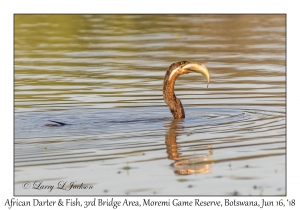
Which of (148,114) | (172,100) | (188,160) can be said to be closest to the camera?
(188,160)

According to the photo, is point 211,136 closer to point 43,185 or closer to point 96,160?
point 96,160

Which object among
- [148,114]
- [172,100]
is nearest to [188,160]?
[172,100]

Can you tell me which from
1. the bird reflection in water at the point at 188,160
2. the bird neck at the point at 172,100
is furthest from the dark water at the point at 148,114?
the bird neck at the point at 172,100

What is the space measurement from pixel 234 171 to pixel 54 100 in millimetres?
7419

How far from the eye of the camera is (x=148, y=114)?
54.0 feet

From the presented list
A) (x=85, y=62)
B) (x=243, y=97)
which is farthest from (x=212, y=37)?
(x=243, y=97)

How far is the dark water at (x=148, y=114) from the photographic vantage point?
1124 centimetres

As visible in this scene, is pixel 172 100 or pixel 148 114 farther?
pixel 148 114

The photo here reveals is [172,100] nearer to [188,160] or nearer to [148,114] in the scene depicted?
[148,114]

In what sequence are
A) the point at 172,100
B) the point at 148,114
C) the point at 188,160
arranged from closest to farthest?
the point at 188,160 → the point at 172,100 → the point at 148,114

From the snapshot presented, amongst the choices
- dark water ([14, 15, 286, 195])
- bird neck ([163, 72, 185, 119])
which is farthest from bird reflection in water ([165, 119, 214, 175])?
bird neck ([163, 72, 185, 119])

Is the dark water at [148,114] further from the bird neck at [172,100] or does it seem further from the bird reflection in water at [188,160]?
the bird neck at [172,100]

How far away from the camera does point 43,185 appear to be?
1091 cm
